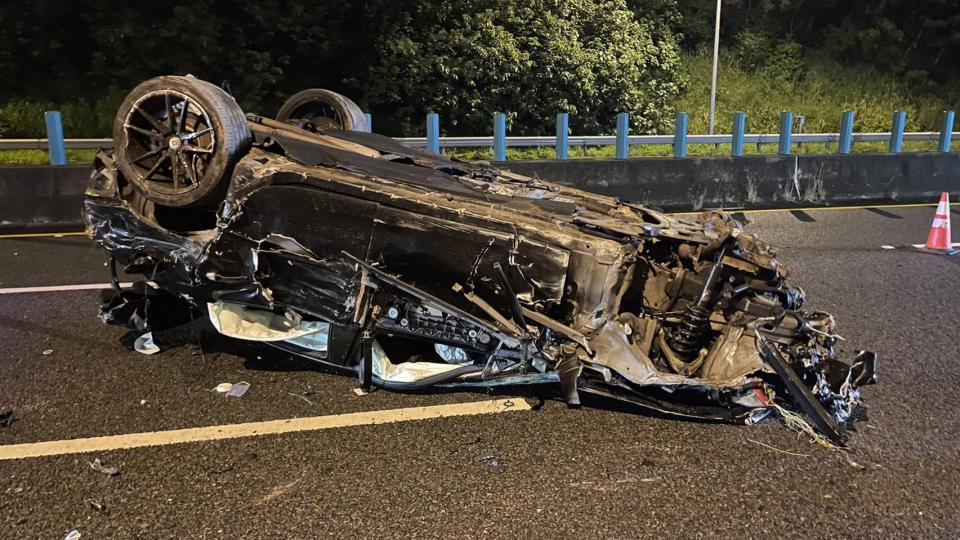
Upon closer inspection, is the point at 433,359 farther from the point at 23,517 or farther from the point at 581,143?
the point at 581,143

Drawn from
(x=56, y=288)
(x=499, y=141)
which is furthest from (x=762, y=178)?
(x=56, y=288)

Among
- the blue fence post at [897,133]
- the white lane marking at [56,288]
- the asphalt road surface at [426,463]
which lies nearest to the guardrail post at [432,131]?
the white lane marking at [56,288]

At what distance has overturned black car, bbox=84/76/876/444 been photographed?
3221 millimetres

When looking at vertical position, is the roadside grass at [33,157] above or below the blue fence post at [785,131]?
below

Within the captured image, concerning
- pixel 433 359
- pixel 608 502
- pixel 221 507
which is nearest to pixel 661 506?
pixel 608 502

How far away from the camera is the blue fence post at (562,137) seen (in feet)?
33.0

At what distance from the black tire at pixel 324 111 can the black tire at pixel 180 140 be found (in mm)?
1379

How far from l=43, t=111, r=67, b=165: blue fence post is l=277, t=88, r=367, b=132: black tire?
4959 mm

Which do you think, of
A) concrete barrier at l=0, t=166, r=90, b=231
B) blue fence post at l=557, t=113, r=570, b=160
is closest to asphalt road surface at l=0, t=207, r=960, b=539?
concrete barrier at l=0, t=166, r=90, b=231

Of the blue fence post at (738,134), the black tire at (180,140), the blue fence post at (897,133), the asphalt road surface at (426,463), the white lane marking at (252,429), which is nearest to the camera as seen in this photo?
the asphalt road surface at (426,463)

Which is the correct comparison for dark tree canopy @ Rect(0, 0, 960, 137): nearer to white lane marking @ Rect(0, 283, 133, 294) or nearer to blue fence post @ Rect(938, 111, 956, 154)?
blue fence post @ Rect(938, 111, 956, 154)

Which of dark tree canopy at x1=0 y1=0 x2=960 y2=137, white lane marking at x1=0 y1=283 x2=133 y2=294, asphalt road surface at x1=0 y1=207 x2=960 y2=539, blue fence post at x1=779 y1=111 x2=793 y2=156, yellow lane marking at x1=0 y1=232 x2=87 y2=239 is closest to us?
asphalt road surface at x1=0 y1=207 x2=960 y2=539

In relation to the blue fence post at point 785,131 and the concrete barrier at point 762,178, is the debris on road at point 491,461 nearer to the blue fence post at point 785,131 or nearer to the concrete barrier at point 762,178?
the concrete barrier at point 762,178

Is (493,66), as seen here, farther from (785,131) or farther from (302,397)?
(302,397)
